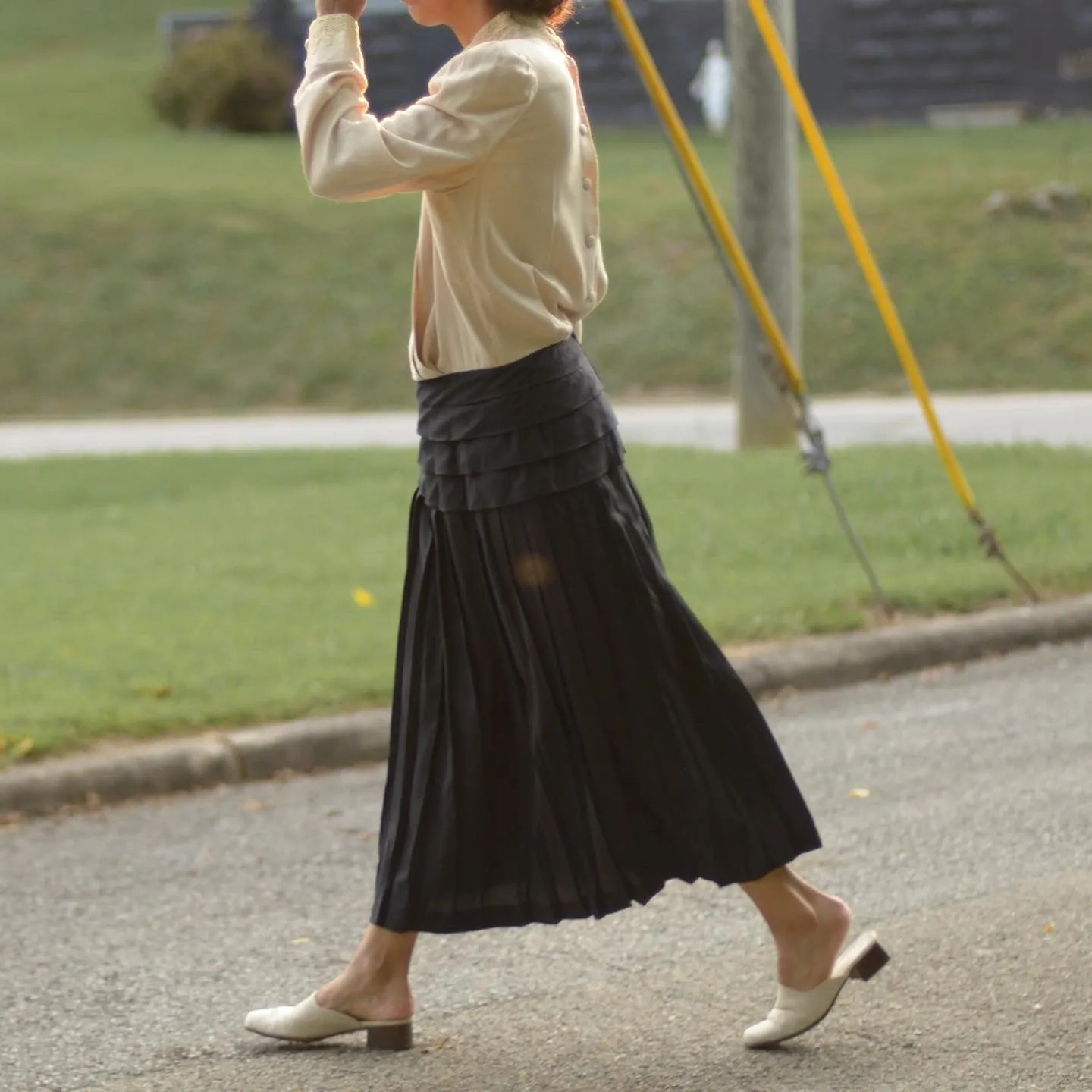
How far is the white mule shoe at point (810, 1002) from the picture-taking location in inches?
149

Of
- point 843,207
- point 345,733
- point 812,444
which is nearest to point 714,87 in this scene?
point 812,444

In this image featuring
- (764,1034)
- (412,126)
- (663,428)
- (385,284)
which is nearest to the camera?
(412,126)

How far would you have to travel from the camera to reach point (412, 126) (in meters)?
3.49

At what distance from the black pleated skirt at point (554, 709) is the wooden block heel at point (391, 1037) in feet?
0.77

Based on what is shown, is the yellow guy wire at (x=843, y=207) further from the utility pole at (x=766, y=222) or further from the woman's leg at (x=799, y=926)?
the utility pole at (x=766, y=222)

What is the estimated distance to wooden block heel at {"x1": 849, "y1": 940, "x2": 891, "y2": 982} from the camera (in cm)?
384

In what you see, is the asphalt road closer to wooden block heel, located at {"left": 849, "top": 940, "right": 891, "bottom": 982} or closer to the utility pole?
wooden block heel, located at {"left": 849, "top": 940, "right": 891, "bottom": 982}

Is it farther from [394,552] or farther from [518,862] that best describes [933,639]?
[518,862]

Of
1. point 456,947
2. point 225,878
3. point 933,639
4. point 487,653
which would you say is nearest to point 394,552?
point 933,639

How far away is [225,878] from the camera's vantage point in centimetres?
530

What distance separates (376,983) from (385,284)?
1928 cm

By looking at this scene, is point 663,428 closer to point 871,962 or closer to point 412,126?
point 871,962

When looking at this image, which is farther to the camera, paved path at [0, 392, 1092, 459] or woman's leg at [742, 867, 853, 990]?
paved path at [0, 392, 1092, 459]

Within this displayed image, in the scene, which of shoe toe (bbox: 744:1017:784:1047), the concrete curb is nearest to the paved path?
the concrete curb
